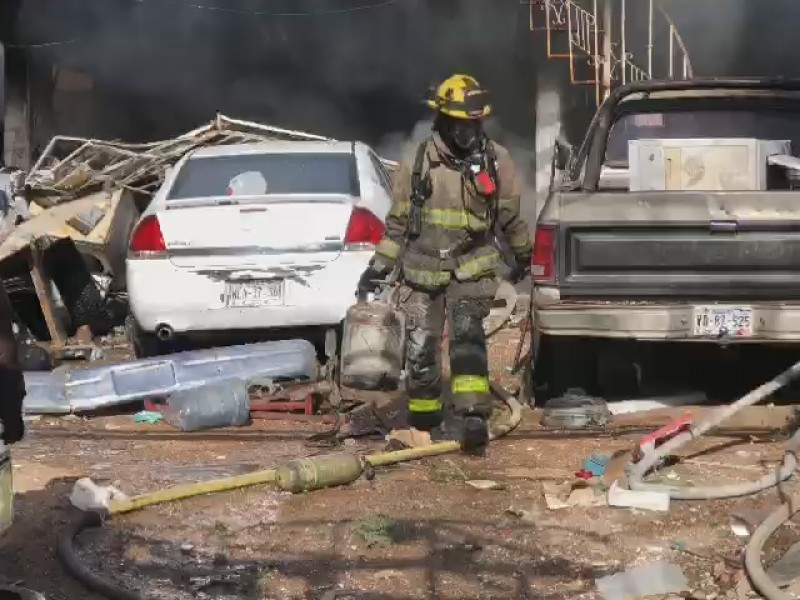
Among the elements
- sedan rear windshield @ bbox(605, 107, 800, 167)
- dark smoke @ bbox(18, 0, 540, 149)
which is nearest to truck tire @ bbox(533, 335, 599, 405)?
sedan rear windshield @ bbox(605, 107, 800, 167)

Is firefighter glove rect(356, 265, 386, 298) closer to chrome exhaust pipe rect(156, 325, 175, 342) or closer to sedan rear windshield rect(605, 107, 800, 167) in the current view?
chrome exhaust pipe rect(156, 325, 175, 342)

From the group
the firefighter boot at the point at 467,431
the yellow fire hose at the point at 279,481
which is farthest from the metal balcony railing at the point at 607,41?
the yellow fire hose at the point at 279,481

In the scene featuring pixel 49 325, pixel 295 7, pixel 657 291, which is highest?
pixel 295 7

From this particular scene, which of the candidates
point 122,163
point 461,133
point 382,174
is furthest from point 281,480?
point 122,163

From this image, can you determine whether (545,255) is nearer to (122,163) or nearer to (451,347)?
(451,347)

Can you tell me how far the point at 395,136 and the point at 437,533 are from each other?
11085 mm

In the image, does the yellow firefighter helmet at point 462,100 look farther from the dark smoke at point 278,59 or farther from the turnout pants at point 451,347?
the dark smoke at point 278,59

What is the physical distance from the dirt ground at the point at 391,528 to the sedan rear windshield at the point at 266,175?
205 centimetres

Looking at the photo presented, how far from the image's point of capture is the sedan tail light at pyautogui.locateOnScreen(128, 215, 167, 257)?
7.14m

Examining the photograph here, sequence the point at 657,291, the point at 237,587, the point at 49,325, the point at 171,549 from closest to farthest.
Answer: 1. the point at 237,587
2. the point at 171,549
3. the point at 657,291
4. the point at 49,325

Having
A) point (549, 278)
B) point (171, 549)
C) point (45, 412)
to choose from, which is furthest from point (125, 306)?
point (171, 549)

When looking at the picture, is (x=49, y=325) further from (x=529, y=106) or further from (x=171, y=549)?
(x=529, y=106)

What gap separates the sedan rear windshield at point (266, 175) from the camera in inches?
300

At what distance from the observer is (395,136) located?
1534 cm
